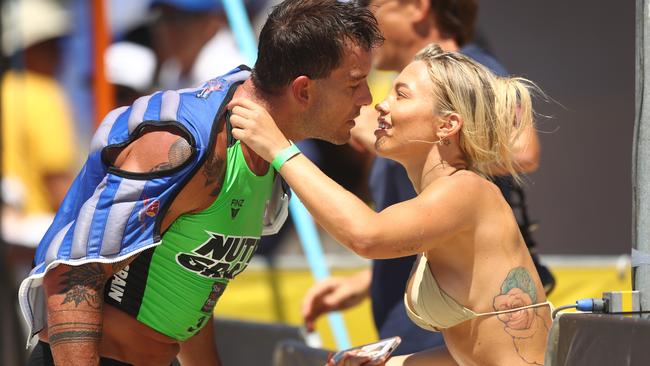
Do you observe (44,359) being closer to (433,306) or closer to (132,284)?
(132,284)

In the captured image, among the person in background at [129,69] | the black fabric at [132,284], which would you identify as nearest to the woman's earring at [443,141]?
the black fabric at [132,284]

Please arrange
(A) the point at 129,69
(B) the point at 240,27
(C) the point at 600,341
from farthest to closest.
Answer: (A) the point at 129,69, (B) the point at 240,27, (C) the point at 600,341

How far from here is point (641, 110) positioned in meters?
2.60

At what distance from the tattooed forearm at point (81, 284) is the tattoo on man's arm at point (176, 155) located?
11.9 inches

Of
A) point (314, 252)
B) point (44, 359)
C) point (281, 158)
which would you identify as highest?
point (281, 158)

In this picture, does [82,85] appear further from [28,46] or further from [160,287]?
[160,287]

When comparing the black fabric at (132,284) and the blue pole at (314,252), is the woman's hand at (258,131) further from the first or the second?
the blue pole at (314,252)

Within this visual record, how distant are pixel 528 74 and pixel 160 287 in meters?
3.19

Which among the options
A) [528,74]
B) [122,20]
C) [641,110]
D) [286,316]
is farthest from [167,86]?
[641,110]

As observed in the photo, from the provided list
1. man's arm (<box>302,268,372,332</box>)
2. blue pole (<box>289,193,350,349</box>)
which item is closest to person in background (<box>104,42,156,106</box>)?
blue pole (<box>289,193,350,349</box>)

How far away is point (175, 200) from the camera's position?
2738mm

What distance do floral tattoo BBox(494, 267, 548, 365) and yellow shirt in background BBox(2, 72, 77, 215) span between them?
6040mm

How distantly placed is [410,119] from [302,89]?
0.31m

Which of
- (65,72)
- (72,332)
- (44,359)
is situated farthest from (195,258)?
(65,72)
